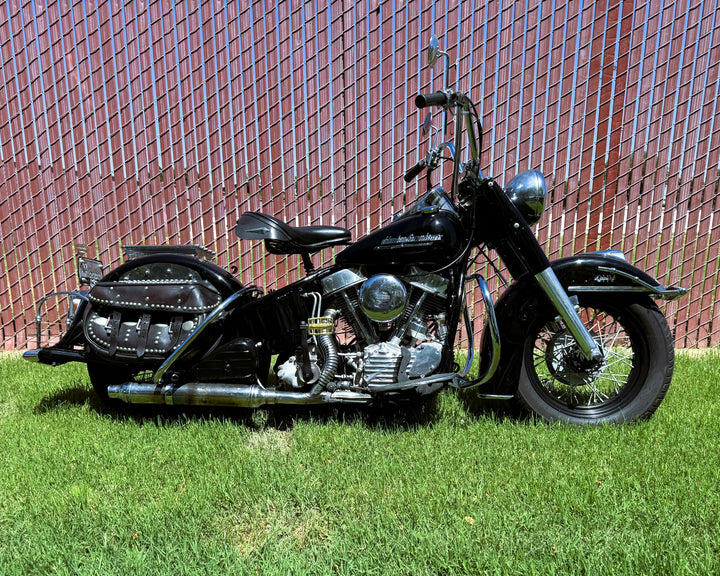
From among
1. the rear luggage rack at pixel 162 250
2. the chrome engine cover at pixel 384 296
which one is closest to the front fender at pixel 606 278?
the chrome engine cover at pixel 384 296

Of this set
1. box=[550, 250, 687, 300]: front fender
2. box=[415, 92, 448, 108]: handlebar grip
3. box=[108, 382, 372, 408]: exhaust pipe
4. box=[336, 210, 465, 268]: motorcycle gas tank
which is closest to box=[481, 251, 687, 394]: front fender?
box=[550, 250, 687, 300]: front fender

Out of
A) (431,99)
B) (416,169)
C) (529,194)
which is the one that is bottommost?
(529,194)

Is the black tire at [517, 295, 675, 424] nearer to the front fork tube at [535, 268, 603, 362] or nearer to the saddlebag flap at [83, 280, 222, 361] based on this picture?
the front fork tube at [535, 268, 603, 362]

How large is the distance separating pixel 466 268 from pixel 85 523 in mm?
1849

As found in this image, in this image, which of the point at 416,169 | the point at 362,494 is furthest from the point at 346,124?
the point at 362,494

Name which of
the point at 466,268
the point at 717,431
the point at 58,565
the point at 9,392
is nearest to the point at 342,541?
the point at 58,565

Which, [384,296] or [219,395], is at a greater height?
[384,296]

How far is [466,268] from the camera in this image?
6.87 ft

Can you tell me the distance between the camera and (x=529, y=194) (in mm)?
1986

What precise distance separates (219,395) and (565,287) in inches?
69.1

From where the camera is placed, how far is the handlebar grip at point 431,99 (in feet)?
5.76

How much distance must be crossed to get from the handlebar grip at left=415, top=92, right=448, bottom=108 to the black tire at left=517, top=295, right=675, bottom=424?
3.58 feet

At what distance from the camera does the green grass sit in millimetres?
1308

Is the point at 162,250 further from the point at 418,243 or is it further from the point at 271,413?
the point at 418,243
